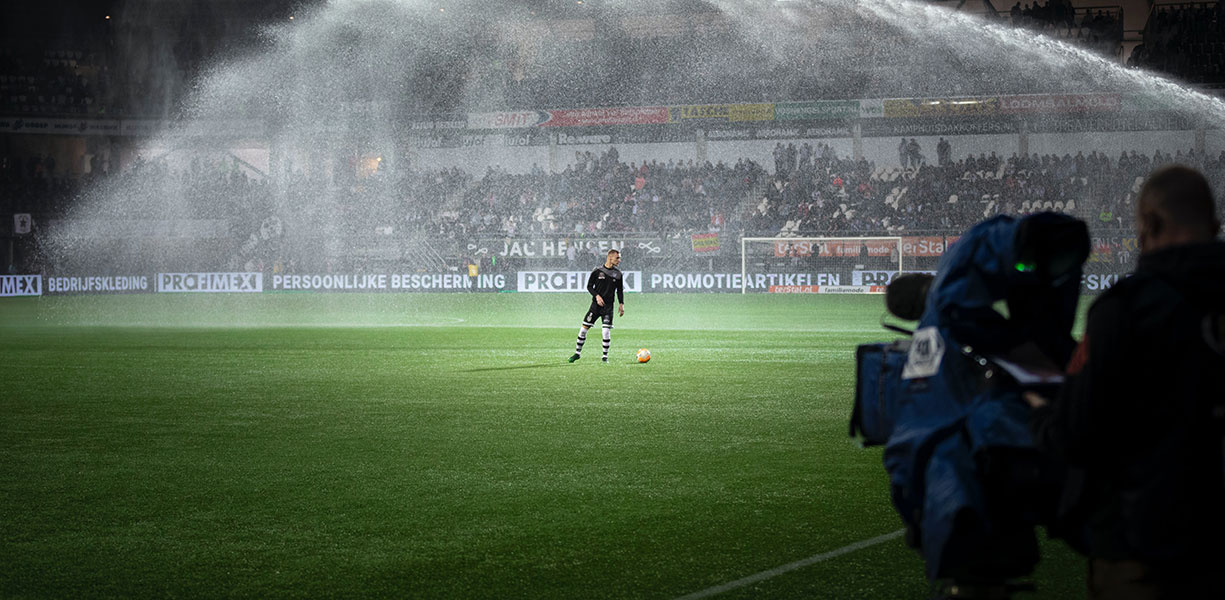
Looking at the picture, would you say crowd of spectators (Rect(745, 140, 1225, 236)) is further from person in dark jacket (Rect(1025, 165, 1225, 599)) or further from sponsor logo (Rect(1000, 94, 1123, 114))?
person in dark jacket (Rect(1025, 165, 1225, 599))

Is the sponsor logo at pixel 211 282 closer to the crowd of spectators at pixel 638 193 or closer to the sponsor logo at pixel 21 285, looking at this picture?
the crowd of spectators at pixel 638 193

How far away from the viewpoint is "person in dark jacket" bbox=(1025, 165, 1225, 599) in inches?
101

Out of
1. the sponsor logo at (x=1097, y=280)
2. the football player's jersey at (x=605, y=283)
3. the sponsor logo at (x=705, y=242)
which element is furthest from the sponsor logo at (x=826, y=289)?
the football player's jersey at (x=605, y=283)

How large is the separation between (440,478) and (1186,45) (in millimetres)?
37346

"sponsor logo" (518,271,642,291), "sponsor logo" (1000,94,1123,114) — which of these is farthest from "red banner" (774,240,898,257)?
"sponsor logo" (1000,94,1123,114)

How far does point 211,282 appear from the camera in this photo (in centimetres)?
4369

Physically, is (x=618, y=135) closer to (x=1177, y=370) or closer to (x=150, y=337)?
(x=150, y=337)

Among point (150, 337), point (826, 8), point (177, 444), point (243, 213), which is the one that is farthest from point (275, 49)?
point (177, 444)

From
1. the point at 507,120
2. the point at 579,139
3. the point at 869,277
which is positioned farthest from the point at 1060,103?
the point at 507,120

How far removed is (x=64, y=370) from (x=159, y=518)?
35.3 feet

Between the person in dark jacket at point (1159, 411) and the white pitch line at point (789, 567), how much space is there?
2745 mm

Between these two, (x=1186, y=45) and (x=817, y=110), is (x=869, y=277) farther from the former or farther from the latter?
(x=1186, y=45)

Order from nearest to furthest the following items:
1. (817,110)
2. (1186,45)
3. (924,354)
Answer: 1. (924,354)
2. (1186,45)
3. (817,110)

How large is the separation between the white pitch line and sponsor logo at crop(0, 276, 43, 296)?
140ft
